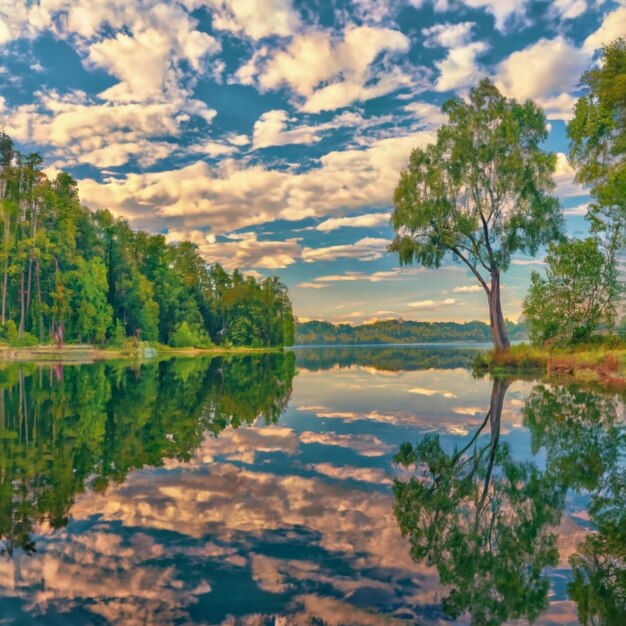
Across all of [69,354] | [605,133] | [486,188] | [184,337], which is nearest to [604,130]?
[605,133]

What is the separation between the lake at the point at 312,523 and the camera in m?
4.15

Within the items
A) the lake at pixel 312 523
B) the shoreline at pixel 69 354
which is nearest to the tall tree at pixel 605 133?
the lake at pixel 312 523

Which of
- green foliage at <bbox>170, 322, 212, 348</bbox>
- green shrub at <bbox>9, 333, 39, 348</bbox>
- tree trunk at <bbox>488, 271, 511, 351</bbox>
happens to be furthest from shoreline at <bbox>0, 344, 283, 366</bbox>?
tree trunk at <bbox>488, 271, 511, 351</bbox>

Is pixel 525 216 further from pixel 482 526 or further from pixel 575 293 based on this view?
pixel 482 526

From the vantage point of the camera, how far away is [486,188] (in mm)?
33531

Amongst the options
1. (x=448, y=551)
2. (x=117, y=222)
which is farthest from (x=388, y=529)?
(x=117, y=222)

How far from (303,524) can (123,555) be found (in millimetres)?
2059

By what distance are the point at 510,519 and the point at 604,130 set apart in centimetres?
2853

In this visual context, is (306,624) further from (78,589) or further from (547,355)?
(547,355)

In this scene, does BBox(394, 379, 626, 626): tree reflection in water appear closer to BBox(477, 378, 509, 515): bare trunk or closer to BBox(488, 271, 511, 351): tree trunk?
BBox(477, 378, 509, 515): bare trunk

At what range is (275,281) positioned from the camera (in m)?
121

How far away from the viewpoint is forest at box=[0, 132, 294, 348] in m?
64.9

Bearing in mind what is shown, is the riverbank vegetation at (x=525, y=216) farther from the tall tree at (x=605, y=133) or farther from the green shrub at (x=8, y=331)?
the green shrub at (x=8, y=331)

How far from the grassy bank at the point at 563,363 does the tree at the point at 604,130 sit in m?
5.18
